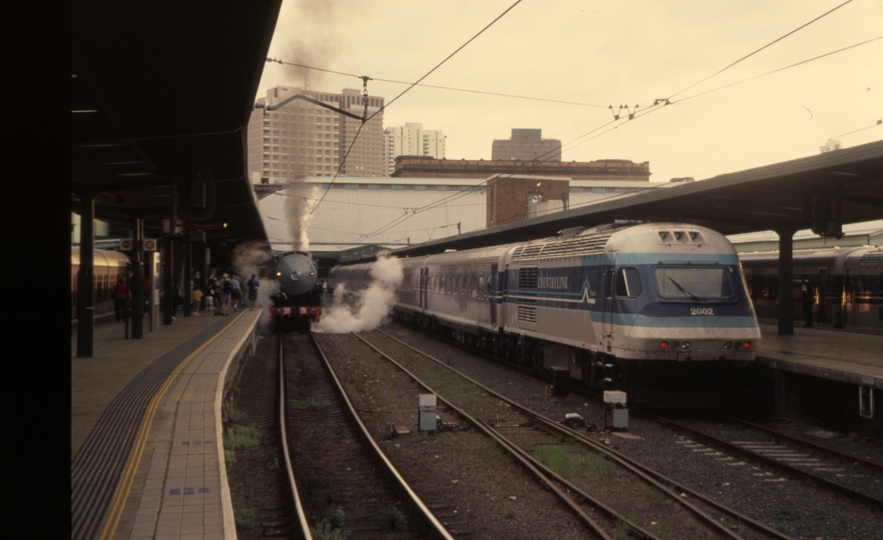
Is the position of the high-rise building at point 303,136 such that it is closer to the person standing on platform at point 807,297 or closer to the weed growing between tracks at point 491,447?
the weed growing between tracks at point 491,447

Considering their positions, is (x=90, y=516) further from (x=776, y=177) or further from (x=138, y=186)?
(x=138, y=186)

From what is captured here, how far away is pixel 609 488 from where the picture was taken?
8930 mm

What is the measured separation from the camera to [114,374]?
14203 millimetres

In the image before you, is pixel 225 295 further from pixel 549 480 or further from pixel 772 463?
pixel 772 463

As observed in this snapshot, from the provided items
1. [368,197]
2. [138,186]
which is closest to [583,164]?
[368,197]

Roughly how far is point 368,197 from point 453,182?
12.4 meters

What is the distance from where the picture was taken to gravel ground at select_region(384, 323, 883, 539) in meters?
7.67

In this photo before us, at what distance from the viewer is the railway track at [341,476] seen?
782 cm

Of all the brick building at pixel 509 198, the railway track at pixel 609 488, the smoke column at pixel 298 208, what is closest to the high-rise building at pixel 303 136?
the smoke column at pixel 298 208

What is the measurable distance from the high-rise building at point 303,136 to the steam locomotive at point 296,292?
3503 millimetres

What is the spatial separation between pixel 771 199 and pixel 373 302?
2690 centimetres

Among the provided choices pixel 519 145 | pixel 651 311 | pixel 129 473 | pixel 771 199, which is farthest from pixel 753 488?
pixel 519 145

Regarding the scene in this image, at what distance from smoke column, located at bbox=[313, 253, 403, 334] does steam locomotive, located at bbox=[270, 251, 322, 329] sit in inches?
125

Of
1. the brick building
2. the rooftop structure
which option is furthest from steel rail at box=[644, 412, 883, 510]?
the rooftop structure
